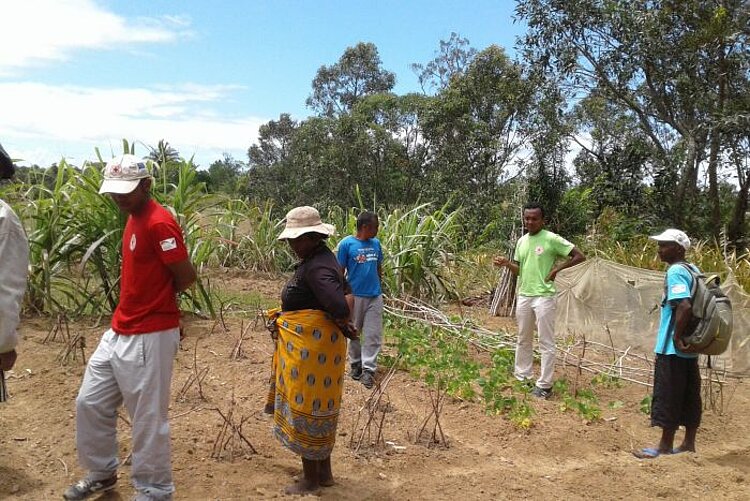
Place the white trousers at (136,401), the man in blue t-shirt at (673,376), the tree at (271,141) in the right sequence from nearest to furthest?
the white trousers at (136,401), the man in blue t-shirt at (673,376), the tree at (271,141)

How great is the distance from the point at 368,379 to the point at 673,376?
2220 mm

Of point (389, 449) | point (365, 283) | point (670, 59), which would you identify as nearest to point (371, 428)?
point (389, 449)

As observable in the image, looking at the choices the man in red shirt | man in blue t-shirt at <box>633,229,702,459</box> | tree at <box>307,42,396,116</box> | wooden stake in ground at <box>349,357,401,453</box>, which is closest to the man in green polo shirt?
man in blue t-shirt at <box>633,229,702,459</box>

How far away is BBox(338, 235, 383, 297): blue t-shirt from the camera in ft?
18.1

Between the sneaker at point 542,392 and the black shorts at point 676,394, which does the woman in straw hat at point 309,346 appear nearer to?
the black shorts at point 676,394

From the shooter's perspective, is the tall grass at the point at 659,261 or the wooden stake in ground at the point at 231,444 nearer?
the wooden stake in ground at the point at 231,444

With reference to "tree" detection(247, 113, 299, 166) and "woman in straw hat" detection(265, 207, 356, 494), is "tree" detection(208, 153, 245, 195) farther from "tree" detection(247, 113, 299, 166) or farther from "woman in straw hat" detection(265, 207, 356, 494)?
"woman in straw hat" detection(265, 207, 356, 494)

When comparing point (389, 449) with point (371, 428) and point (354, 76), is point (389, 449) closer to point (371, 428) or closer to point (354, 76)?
point (371, 428)

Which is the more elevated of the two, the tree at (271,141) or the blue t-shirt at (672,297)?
the tree at (271,141)

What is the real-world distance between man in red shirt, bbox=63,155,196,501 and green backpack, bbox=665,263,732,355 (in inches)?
122

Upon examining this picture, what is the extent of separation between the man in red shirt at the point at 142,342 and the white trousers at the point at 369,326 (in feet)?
8.39

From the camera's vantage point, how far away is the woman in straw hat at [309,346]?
327cm

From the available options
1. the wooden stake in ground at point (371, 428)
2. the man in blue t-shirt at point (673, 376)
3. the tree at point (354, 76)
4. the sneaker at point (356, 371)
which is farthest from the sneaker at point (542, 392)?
the tree at point (354, 76)

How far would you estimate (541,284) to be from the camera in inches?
220
